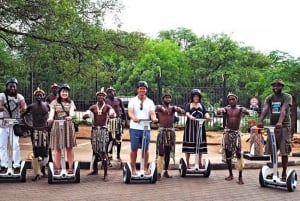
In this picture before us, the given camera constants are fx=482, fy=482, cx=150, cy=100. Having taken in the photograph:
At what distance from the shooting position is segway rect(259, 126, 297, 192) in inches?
345

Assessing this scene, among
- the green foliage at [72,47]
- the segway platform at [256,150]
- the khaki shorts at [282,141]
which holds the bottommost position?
the segway platform at [256,150]

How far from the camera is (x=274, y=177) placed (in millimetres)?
Answer: 9070

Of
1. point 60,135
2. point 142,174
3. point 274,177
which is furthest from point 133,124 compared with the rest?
point 274,177

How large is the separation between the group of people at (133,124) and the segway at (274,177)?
0.65 feet

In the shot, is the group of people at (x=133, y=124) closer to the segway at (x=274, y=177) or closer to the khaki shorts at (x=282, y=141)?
the khaki shorts at (x=282, y=141)

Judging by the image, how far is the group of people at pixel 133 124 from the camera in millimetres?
9258

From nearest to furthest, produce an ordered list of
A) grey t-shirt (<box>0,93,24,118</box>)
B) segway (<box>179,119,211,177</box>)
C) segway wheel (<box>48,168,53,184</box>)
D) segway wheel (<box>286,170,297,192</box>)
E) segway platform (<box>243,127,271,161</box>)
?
→ segway wheel (<box>286,170,297,192</box>) → segway wheel (<box>48,168,53,184</box>) → grey t-shirt (<box>0,93,24,118</box>) → segway (<box>179,119,211,177</box>) → segway platform (<box>243,127,271,161</box>)

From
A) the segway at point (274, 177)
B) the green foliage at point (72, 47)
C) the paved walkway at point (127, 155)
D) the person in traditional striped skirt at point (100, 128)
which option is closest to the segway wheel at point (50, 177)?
the person in traditional striped skirt at point (100, 128)

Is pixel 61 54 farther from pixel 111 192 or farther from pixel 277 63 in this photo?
pixel 111 192

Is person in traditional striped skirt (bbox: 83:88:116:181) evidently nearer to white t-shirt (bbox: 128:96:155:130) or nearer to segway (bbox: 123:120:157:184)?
white t-shirt (bbox: 128:96:155:130)

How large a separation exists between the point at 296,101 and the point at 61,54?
8051mm

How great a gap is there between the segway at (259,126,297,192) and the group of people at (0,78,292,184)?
199 millimetres

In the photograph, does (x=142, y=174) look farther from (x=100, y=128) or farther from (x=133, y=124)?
(x=100, y=128)

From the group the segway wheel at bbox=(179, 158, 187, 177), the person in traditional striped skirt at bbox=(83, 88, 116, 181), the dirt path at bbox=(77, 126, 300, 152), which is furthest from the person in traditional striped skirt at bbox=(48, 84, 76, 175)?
the dirt path at bbox=(77, 126, 300, 152)
